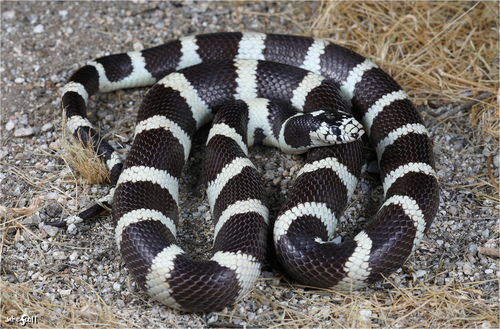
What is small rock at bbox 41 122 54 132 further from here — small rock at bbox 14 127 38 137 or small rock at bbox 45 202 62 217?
small rock at bbox 45 202 62 217

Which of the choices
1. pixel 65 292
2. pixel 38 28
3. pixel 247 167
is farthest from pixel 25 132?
pixel 247 167

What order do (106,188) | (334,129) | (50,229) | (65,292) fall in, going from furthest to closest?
(106,188), (334,129), (50,229), (65,292)

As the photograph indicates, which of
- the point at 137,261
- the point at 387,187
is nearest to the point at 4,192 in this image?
the point at 137,261

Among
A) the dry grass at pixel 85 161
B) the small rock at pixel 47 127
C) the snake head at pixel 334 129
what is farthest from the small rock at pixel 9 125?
the snake head at pixel 334 129

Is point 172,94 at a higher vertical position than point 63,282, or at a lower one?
higher

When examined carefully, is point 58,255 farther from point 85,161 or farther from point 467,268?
point 467,268

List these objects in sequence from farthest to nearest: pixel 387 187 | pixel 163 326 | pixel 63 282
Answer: pixel 387 187 → pixel 63 282 → pixel 163 326

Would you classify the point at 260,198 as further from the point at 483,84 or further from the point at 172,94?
the point at 483,84
